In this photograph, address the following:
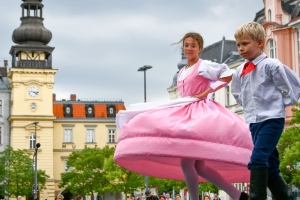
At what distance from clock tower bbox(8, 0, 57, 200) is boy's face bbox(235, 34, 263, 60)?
270 ft

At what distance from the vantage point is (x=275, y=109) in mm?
6438

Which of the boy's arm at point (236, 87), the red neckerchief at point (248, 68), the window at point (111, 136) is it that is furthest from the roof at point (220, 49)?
the red neckerchief at point (248, 68)

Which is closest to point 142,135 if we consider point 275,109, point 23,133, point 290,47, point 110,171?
point 275,109

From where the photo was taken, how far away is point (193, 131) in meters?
7.88

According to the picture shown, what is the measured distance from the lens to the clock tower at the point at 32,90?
88438mm

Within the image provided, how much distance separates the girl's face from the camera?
29.0 ft

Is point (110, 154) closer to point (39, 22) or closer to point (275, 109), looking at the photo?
point (39, 22)

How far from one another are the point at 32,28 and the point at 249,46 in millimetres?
83932

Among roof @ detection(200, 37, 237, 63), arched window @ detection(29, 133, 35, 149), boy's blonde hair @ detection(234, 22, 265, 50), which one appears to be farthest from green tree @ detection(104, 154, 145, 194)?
boy's blonde hair @ detection(234, 22, 265, 50)

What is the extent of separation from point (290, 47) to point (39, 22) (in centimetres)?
Answer: 4697

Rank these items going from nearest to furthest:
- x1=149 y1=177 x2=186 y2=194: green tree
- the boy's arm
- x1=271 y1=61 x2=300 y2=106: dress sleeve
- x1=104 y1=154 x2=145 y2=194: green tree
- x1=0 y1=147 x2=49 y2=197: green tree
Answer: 1. x1=271 y1=61 x2=300 y2=106: dress sleeve
2. the boy's arm
3. x1=149 y1=177 x2=186 y2=194: green tree
4. x1=104 y1=154 x2=145 y2=194: green tree
5. x1=0 y1=147 x2=49 y2=197: green tree

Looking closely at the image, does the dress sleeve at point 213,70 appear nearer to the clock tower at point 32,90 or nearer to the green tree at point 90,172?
the green tree at point 90,172

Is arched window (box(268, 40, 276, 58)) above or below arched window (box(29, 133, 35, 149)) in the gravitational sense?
above

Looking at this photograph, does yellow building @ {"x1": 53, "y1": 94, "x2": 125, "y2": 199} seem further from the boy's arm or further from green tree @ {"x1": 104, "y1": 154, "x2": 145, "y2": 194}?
the boy's arm
